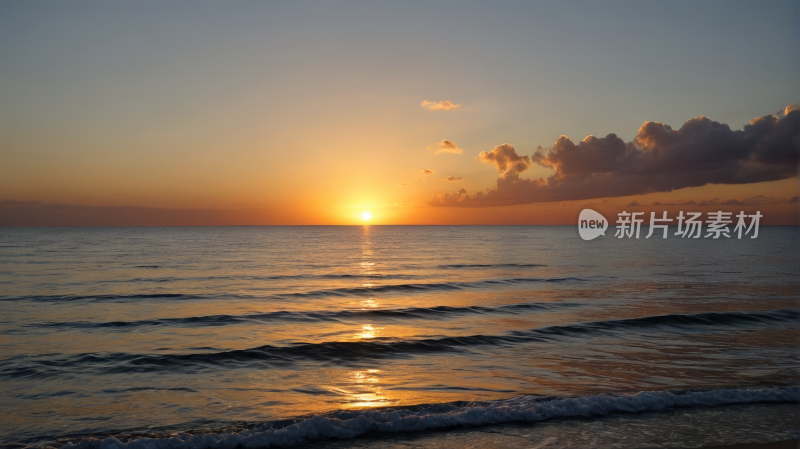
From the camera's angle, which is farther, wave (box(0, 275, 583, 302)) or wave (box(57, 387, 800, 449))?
wave (box(0, 275, 583, 302))

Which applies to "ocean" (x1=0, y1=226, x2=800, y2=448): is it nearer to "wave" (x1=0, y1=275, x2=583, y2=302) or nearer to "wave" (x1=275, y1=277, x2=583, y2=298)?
"wave" (x1=0, y1=275, x2=583, y2=302)

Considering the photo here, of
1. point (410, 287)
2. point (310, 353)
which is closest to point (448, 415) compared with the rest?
point (310, 353)

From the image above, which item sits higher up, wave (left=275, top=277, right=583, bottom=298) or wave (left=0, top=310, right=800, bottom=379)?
wave (left=0, top=310, right=800, bottom=379)

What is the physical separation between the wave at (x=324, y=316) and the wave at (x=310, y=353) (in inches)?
178

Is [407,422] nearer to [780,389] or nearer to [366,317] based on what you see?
[780,389]

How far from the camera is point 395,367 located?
562 inches

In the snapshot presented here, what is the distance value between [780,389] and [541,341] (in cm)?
740

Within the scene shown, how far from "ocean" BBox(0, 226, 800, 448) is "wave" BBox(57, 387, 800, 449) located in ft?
0.12

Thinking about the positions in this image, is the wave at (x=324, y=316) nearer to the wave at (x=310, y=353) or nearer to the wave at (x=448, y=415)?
the wave at (x=310, y=353)

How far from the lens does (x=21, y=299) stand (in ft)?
84.5

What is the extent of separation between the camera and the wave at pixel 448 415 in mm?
8945

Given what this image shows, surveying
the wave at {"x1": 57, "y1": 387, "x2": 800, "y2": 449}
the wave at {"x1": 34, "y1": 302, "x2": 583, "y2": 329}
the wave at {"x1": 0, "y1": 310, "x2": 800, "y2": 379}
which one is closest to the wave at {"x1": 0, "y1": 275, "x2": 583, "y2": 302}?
the wave at {"x1": 34, "y1": 302, "x2": 583, "y2": 329}

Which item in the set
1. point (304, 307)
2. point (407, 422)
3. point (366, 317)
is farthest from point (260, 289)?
point (407, 422)

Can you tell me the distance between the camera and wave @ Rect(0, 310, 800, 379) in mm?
13984
